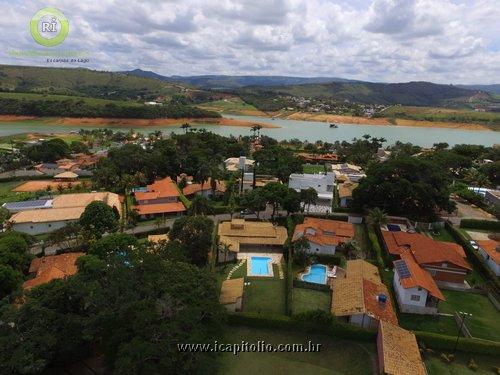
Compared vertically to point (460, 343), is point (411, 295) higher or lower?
higher

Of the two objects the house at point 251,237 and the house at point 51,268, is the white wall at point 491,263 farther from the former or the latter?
the house at point 51,268

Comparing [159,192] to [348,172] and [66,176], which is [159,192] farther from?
[348,172]

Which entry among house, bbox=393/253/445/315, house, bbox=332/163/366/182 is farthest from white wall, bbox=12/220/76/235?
house, bbox=332/163/366/182

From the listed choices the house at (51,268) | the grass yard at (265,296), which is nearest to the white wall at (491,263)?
the grass yard at (265,296)

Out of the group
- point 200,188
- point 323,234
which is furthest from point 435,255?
point 200,188

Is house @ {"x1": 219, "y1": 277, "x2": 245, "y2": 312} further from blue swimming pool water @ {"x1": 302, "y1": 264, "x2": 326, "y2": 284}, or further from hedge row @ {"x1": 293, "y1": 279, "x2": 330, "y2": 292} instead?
blue swimming pool water @ {"x1": 302, "y1": 264, "x2": 326, "y2": 284}

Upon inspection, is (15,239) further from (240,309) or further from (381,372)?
(381,372)

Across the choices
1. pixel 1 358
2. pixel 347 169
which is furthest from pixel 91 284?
pixel 347 169
